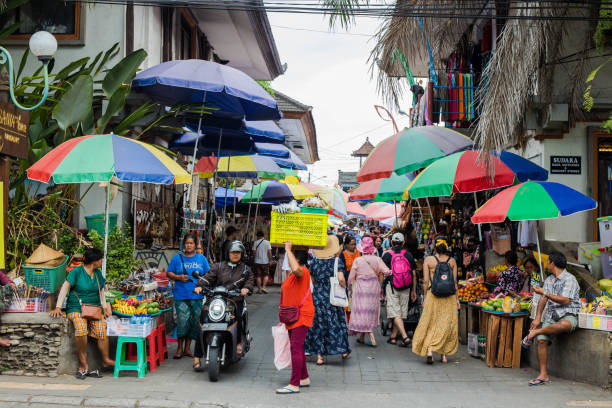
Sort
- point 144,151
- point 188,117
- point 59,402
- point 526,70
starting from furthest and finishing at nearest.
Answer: point 188,117, point 526,70, point 144,151, point 59,402

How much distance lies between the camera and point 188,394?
7.02 meters

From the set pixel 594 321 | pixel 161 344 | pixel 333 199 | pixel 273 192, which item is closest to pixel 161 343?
pixel 161 344

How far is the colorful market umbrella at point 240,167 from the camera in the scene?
1438cm

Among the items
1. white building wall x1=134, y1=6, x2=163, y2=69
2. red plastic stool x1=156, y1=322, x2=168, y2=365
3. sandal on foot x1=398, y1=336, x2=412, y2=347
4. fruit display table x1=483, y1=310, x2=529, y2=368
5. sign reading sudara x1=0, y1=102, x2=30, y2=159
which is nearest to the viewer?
sign reading sudara x1=0, y1=102, x2=30, y2=159

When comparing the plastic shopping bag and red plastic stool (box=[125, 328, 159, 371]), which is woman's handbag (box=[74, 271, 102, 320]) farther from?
the plastic shopping bag

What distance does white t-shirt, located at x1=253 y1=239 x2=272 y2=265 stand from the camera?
18281 mm

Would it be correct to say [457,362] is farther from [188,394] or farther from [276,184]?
[276,184]

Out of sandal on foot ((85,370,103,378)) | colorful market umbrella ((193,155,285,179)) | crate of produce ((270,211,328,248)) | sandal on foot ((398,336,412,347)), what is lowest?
sandal on foot ((398,336,412,347))

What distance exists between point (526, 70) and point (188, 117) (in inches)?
235

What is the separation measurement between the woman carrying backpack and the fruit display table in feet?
1.77

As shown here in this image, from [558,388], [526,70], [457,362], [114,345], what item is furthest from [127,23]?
[558,388]

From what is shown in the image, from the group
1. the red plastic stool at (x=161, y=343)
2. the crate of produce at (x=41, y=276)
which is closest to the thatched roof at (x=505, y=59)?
the red plastic stool at (x=161, y=343)

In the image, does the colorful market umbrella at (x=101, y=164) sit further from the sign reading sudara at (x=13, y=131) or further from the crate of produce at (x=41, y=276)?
the crate of produce at (x=41, y=276)

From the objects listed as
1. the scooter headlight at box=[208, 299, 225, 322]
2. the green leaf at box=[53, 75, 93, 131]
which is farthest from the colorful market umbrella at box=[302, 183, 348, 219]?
the scooter headlight at box=[208, 299, 225, 322]
